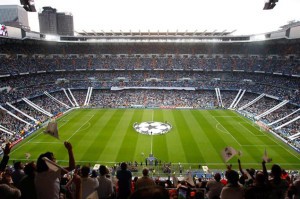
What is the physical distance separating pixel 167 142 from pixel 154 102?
2619 centimetres

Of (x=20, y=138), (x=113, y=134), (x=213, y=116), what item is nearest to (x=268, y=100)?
(x=213, y=116)

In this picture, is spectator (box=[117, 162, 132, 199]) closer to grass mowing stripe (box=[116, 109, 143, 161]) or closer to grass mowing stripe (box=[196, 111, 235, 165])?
grass mowing stripe (box=[116, 109, 143, 161])

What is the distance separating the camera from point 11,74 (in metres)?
51.6

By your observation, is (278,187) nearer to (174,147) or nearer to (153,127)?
(174,147)

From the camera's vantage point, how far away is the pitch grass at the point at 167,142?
29.4 meters

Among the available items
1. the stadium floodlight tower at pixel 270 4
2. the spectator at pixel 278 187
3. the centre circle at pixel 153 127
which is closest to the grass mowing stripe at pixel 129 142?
the centre circle at pixel 153 127

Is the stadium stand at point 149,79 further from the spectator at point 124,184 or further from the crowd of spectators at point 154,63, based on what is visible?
the spectator at point 124,184

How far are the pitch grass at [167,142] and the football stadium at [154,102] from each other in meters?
0.16

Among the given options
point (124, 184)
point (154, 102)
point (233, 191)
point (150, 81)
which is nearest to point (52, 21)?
point (150, 81)

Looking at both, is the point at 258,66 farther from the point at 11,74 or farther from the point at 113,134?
the point at 11,74

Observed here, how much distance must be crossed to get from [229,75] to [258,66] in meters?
7.89

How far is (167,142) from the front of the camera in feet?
114

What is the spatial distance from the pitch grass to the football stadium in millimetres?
158

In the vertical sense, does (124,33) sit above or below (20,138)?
above
